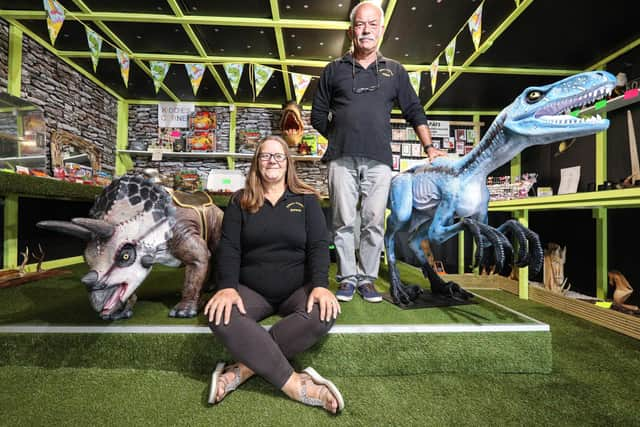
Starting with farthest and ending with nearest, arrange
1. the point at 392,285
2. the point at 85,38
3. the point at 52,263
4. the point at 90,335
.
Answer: the point at 52,263 < the point at 85,38 < the point at 392,285 < the point at 90,335

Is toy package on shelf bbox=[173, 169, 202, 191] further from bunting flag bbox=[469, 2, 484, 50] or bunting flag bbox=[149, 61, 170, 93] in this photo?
bunting flag bbox=[469, 2, 484, 50]

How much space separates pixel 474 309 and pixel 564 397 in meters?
0.50

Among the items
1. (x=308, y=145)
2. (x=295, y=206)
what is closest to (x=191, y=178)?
(x=308, y=145)

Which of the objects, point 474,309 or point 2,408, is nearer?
point 2,408

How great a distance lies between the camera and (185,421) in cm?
97

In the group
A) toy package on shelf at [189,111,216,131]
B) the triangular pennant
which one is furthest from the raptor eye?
toy package on shelf at [189,111,216,131]

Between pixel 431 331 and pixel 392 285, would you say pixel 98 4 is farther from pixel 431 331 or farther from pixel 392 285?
pixel 431 331

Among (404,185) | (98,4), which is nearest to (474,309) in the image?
(404,185)

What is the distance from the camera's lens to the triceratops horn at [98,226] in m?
1.15

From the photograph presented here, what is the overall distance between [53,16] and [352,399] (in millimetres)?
3558

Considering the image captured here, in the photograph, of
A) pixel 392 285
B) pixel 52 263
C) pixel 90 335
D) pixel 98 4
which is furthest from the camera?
pixel 52 263

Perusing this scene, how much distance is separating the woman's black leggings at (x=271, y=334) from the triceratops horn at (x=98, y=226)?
0.60 m

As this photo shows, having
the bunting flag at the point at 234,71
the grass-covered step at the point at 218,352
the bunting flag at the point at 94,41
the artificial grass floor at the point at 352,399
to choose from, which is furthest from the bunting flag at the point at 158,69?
the artificial grass floor at the point at 352,399

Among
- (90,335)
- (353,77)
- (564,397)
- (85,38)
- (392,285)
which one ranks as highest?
(85,38)
